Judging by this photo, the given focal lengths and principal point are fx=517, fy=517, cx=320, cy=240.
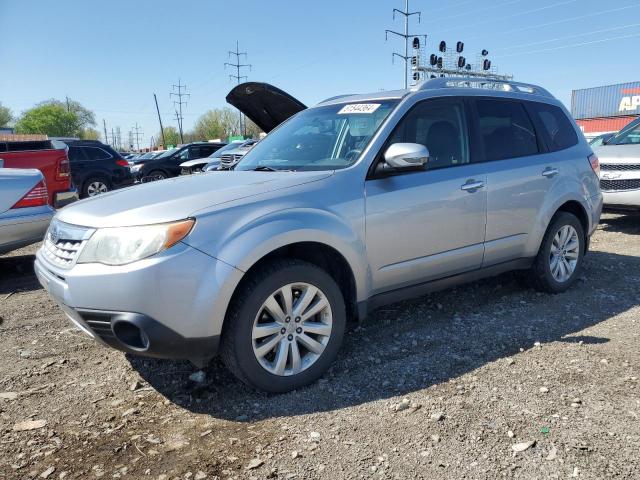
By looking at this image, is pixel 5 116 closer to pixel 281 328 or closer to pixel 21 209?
pixel 21 209

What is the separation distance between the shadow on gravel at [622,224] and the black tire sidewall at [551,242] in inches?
135

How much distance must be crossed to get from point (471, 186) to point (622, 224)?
19.5ft

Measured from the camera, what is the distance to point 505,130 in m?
4.27

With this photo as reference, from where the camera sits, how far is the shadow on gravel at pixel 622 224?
7751 mm

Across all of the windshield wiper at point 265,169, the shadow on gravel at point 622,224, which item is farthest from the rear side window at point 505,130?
the shadow on gravel at point 622,224

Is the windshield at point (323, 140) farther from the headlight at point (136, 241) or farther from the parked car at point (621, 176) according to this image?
the parked car at point (621, 176)

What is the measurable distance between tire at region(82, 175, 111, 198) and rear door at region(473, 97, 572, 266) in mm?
11103

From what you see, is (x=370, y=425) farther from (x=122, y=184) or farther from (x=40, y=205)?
(x=122, y=184)

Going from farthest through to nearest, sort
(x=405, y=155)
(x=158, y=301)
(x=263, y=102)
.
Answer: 1. (x=263, y=102)
2. (x=405, y=155)
3. (x=158, y=301)

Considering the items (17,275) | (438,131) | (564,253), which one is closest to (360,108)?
(438,131)

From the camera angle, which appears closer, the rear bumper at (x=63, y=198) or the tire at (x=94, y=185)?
the rear bumper at (x=63, y=198)

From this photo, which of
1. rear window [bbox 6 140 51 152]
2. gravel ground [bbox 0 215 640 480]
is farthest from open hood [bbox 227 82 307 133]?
rear window [bbox 6 140 51 152]

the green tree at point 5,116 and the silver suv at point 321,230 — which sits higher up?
the green tree at point 5,116

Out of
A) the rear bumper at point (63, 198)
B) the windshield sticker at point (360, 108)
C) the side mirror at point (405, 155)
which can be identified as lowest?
the rear bumper at point (63, 198)
